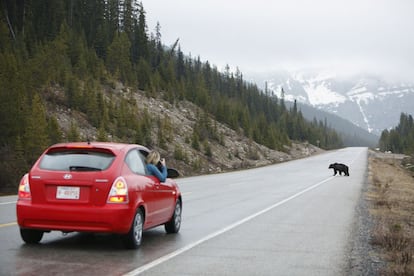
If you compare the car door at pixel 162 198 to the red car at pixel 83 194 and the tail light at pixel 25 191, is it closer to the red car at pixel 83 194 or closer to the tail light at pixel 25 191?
the red car at pixel 83 194

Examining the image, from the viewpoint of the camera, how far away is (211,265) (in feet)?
25.8

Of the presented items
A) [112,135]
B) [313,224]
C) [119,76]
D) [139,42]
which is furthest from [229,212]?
[139,42]

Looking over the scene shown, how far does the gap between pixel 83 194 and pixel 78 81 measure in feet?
145

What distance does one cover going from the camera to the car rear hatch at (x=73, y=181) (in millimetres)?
8445

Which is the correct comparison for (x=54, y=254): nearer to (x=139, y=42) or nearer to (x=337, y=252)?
(x=337, y=252)

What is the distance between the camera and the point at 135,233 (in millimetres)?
8844

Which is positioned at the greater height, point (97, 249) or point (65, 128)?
point (65, 128)

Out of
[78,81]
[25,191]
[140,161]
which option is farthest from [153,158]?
[78,81]

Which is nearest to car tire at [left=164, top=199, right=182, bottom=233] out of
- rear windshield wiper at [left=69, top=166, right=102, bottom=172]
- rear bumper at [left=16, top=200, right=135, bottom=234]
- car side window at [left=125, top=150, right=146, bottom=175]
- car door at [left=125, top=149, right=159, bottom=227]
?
car door at [left=125, top=149, right=159, bottom=227]

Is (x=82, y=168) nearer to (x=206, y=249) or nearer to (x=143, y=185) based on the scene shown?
(x=143, y=185)

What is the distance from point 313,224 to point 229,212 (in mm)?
2802

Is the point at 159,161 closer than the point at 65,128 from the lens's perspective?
Yes

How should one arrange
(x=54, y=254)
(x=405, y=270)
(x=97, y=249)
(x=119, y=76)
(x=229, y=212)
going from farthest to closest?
(x=119, y=76) → (x=229, y=212) → (x=97, y=249) → (x=54, y=254) → (x=405, y=270)

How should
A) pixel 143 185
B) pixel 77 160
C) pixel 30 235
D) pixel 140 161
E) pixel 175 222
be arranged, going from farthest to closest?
1. pixel 175 222
2. pixel 140 161
3. pixel 143 185
4. pixel 30 235
5. pixel 77 160
